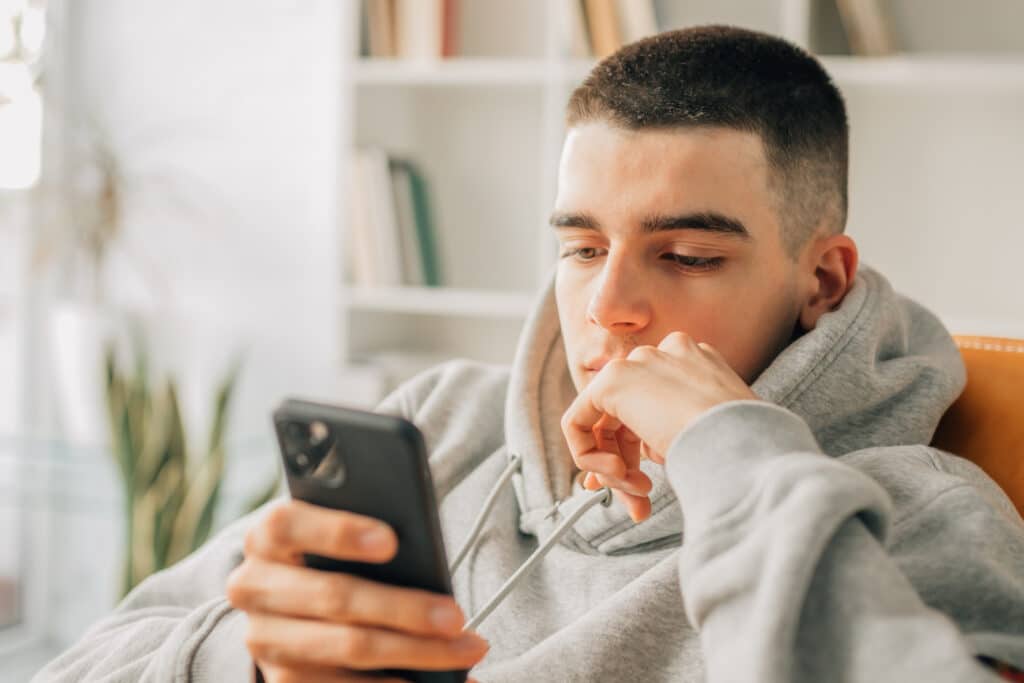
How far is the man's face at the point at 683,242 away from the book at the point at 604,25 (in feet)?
4.69

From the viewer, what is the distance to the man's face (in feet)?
3.47

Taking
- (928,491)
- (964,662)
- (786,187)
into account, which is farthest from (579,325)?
(964,662)

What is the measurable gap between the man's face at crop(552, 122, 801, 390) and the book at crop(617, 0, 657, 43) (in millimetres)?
1401

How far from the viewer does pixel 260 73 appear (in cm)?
309

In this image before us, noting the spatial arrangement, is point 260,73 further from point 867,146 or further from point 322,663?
point 322,663

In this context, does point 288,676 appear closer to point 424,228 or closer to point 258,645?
point 258,645

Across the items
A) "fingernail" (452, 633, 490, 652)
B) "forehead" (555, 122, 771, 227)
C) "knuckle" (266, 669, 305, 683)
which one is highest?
"forehead" (555, 122, 771, 227)

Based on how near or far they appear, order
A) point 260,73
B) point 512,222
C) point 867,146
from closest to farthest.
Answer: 1. point 867,146
2. point 512,222
3. point 260,73

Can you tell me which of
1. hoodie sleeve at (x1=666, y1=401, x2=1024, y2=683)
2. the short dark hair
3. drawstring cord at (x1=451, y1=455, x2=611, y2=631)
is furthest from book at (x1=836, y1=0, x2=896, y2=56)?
hoodie sleeve at (x1=666, y1=401, x2=1024, y2=683)

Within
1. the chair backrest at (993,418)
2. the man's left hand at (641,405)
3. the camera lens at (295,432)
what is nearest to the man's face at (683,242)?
the man's left hand at (641,405)

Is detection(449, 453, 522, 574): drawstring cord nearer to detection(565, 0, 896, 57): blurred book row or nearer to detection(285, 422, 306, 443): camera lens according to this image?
detection(285, 422, 306, 443): camera lens

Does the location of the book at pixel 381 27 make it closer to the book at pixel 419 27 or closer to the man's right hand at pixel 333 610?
the book at pixel 419 27

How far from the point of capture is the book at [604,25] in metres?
2.46

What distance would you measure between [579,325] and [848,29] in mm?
1554
